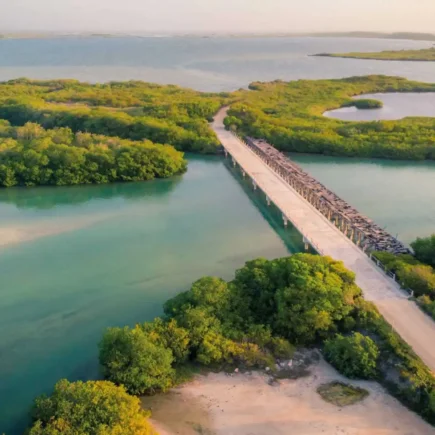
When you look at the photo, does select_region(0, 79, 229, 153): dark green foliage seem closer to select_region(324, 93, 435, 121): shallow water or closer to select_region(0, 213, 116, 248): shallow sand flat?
select_region(324, 93, 435, 121): shallow water

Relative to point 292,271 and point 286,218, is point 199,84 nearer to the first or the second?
point 286,218

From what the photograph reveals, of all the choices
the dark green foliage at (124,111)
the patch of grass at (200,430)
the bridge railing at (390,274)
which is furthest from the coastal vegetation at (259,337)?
the dark green foliage at (124,111)

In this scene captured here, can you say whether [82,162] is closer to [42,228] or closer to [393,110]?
[42,228]

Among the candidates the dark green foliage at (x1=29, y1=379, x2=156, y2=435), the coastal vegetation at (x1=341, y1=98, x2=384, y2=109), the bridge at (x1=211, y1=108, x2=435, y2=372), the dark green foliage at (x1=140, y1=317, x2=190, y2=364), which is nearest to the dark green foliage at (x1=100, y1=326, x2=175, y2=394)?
the dark green foliage at (x1=140, y1=317, x2=190, y2=364)

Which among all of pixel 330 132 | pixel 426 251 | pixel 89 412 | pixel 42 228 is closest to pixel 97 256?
pixel 42 228

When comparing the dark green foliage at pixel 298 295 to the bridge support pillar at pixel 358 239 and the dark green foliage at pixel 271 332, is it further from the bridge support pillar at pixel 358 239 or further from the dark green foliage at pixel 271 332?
the bridge support pillar at pixel 358 239
